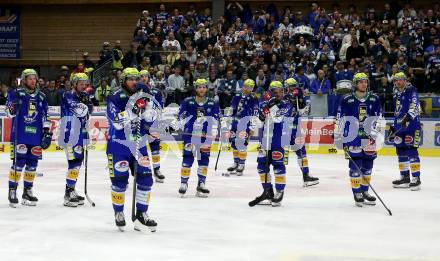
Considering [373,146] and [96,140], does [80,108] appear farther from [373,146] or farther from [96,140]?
[96,140]

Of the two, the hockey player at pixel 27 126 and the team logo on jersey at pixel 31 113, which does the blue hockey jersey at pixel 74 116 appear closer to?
the hockey player at pixel 27 126

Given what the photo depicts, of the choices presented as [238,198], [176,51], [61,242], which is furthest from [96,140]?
[61,242]

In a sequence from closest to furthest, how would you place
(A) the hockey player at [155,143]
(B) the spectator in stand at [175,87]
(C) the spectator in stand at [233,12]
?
(A) the hockey player at [155,143], (B) the spectator in stand at [175,87], (C) the spectator in stand at [233,12]

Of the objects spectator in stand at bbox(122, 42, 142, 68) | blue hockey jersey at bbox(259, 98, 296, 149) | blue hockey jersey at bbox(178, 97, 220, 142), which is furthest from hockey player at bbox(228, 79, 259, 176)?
spectator in stand at bbox(122, 42, 142, 68)

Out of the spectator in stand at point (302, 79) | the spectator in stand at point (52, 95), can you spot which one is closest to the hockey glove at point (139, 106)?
the spectator in stand at point (302, 79)

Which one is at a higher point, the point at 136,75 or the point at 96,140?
the point at 136,75

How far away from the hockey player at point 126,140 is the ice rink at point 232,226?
2.05ft

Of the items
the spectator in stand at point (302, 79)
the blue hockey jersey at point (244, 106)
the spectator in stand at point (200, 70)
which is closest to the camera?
the blue hockey jersey at point (244, 106)

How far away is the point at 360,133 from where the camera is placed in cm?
1266

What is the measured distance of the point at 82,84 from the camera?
12.9 m

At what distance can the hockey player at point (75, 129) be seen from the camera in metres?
12.6

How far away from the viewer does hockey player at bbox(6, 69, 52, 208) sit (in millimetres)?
12430

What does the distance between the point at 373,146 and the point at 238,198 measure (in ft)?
8.92

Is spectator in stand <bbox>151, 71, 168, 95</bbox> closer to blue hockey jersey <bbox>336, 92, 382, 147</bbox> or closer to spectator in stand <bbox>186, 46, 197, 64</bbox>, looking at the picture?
spectator in stand <bbox>186, 46, 197, 64</bbox>
